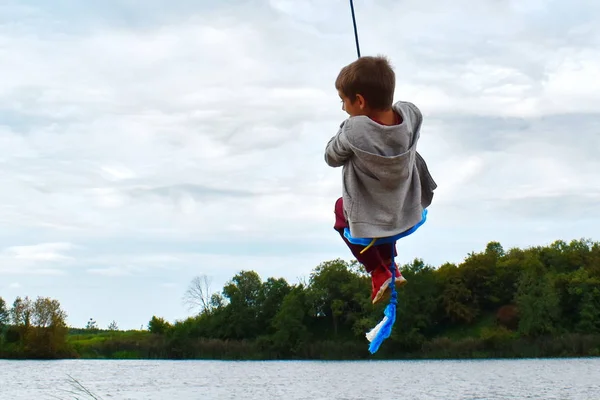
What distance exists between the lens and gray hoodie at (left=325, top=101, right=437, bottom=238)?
581 cm

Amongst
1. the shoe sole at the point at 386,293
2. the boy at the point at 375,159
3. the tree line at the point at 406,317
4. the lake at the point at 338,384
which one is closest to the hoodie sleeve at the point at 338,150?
the boy at the point at 375,159

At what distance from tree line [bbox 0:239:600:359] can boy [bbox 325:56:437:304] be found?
8696cm

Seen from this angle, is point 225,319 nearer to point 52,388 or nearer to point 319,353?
point 319,353

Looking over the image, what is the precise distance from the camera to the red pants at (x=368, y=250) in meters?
6.30

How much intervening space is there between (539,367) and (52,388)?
39375mm

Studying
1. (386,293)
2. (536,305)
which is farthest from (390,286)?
(536,305)

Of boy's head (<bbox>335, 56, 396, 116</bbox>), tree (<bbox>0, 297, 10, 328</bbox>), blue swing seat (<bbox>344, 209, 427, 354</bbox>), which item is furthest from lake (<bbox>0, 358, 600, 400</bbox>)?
tree (<bbox>0, 297, 10, 328</bbox>)

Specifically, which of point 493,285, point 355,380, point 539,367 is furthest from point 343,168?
point 493,285

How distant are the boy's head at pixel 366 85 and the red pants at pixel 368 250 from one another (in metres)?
0.85

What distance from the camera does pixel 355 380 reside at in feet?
203

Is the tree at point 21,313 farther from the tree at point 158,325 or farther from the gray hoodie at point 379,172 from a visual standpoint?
the gray hoodie at point 379,172

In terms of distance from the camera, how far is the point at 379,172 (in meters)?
5.86

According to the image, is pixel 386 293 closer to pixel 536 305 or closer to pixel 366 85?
pixel 366 85

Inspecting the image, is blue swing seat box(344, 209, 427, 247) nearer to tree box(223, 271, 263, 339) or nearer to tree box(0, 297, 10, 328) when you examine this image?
tree box(223, 271, 263, 339)
